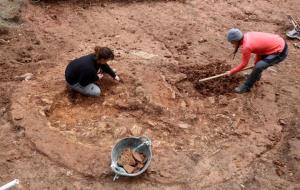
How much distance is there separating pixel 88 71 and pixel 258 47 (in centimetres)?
243

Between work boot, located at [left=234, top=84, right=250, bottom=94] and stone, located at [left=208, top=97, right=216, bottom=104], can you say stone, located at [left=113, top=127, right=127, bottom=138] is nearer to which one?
stone, located at [left=208, top=97, right=216, bottom=104]

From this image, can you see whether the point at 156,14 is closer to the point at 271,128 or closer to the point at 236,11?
the point at 236,11

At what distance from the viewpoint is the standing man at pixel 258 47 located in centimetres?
569

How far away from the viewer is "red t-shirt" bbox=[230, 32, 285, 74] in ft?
18.7

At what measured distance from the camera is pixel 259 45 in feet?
18.8

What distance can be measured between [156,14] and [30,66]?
9.37 ft

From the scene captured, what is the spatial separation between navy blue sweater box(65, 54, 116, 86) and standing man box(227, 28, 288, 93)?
195 cm

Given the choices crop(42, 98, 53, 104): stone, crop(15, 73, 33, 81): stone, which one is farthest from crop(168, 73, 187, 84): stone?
crop(15, 73, 33, 81): stone

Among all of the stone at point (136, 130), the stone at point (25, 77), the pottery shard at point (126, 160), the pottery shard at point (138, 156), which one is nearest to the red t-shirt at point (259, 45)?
the stone at point (136, 130)

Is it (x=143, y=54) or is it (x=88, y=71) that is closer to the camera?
(x=88, y=71)

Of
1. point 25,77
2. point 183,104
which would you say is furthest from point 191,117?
point 25,77

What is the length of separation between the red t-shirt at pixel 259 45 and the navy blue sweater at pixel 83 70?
6.80 feet

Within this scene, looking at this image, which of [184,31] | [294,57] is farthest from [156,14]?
[294,57]

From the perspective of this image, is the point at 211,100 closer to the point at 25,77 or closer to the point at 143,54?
the point at 143,54
